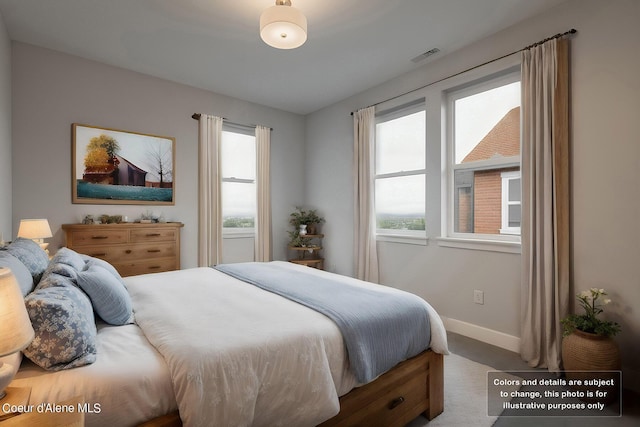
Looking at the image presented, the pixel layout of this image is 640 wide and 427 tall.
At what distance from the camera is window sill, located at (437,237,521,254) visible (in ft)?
8.99

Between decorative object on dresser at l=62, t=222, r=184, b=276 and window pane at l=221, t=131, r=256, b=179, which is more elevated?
window pane at l=221, t=131, r=256, b=179

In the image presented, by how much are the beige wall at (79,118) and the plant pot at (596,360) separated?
3942mm

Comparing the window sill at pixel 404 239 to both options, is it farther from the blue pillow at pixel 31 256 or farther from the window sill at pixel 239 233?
the blue pillow at pixel 31 256

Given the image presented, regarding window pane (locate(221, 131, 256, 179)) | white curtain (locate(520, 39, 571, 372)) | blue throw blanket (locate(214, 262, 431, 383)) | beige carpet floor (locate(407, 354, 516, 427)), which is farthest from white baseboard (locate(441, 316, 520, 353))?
window pane (locate(221, 131, 256, 179))

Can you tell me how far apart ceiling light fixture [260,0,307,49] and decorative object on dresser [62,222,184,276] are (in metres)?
2.51

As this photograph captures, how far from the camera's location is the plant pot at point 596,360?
1.94 metres

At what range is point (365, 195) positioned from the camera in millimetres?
3980

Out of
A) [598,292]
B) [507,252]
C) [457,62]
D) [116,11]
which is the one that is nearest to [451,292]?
[507,252]

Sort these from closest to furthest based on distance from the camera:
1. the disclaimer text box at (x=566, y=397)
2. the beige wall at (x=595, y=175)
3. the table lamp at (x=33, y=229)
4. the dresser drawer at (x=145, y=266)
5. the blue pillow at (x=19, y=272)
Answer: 1. the blue pillow at (x=19, y=272)
2. the disclaimer text box at (x=566, y=397)
3. the beige wall at (x=595, y=175)
4. the table lamp at (x=33, y=229)
5. the dresser drawer at (x=145, y=266)

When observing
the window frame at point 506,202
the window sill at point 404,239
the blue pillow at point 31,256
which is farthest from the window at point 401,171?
the blue pillow at point 31,256

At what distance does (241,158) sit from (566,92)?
3739mm

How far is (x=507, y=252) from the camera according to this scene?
2777 millimetres

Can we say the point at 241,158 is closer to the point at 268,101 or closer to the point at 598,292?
the point at 268,101

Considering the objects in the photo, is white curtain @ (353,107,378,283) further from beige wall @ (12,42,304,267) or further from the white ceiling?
beige wall @ (12,42,304,267)
